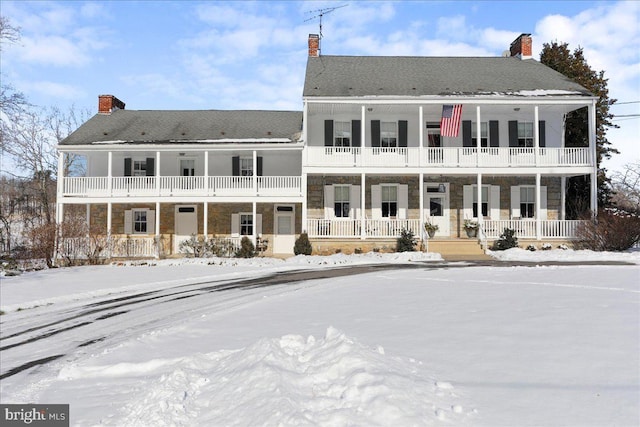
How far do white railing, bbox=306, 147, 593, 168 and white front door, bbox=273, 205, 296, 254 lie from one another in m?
3.13

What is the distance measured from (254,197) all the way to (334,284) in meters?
11.1

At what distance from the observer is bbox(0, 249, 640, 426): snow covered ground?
418 centimetres

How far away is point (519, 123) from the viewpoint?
958 inches

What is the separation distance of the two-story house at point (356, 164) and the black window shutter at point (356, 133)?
0.17 ft

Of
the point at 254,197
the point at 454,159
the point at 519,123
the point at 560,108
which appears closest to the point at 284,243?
the point at 254,197

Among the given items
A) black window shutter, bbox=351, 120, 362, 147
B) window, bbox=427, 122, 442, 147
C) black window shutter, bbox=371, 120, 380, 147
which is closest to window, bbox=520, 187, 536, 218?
window, bbox=427, 122, 442, 147

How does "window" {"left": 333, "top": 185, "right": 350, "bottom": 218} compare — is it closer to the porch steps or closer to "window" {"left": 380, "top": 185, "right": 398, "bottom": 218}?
"window" {"left": 380, "top": 185, "right": 398, "bottom": 218}

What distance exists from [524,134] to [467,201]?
4564mm

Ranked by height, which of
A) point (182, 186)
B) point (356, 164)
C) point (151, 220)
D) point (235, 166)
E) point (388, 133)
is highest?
point (388, 133)

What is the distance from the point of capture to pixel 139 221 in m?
25.0

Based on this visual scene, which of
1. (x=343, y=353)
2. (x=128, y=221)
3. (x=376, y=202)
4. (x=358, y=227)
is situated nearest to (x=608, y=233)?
(x=376, y=202)

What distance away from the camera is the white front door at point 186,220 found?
24578mm

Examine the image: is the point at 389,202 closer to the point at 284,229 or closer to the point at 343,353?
the point at 284,229

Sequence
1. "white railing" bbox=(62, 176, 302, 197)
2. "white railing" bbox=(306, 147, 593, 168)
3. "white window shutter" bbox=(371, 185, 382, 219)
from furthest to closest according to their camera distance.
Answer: "white window shutter" bbox=(371, 185, 382, 219), "white railing" bbox=(62, 176, 302, 197), "white railing" bbox=(306, 147, 593, 168)
